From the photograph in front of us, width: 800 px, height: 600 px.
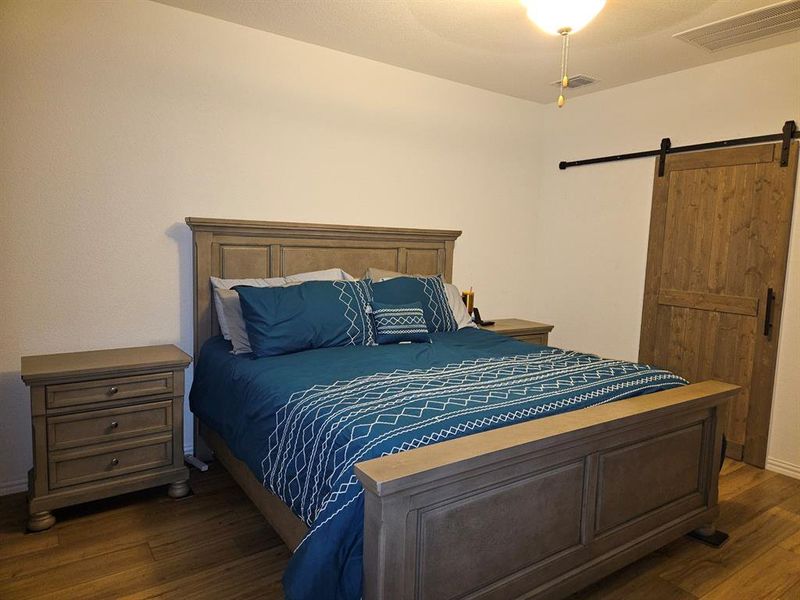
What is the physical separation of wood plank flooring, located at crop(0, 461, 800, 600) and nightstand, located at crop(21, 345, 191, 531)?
5.3 inches

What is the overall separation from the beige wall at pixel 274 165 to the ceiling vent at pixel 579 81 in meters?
0.29

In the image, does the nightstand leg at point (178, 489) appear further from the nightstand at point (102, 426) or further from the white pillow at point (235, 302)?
the white pillow at point (235, 302)

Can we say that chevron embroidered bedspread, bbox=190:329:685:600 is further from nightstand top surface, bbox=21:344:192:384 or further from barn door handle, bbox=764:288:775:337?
barn door handle, bbox=764:288:775:337

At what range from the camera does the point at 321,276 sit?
320 cm

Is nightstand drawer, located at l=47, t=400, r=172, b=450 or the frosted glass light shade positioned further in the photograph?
nightstand drawer, located at l=47, t=400, r=172, b=450

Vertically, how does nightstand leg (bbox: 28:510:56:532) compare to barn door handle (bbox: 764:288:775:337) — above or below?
below

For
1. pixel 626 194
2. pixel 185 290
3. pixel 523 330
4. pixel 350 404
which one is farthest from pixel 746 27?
pixel 185 290

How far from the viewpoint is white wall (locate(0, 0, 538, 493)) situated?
2564 millimetres

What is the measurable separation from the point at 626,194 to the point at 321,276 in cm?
239

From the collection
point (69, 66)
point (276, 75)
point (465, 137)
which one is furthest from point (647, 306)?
point (69, 66)

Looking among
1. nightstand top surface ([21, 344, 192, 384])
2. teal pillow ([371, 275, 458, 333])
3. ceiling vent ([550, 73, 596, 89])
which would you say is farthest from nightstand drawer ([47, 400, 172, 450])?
ceiling vent ([550, 73, 596, 89])

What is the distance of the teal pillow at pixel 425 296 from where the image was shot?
3.12 meters

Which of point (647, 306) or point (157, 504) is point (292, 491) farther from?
point (647, 306)

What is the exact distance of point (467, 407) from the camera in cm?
185
